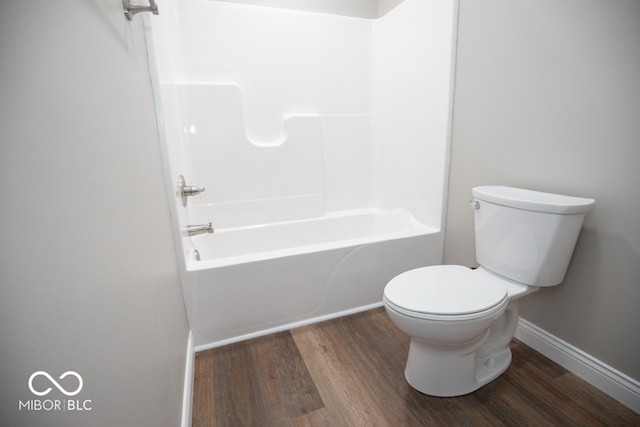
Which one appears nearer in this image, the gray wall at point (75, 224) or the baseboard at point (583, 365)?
the gray wall at point (75, 224)

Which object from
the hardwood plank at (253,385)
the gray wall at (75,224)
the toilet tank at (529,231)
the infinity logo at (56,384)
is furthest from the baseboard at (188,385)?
the toilet tank at (529,231)

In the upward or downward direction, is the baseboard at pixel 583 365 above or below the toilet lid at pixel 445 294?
below

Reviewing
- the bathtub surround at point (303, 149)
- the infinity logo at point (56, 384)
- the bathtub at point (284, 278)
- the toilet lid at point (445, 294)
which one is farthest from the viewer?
the bathtub surround at point (303, 149)

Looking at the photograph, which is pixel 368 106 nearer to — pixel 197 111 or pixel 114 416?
pixel 197 111

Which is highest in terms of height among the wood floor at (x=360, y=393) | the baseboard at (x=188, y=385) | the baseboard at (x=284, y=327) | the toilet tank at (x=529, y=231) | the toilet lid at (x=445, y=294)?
the toilet tank at (x=529, y=231)

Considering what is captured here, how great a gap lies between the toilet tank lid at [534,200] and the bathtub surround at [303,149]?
511mm

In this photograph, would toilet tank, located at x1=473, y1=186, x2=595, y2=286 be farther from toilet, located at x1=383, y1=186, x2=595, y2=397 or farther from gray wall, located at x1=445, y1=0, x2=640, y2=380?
gray wall, located at x1=445, y1=0, x2=640, y2=380

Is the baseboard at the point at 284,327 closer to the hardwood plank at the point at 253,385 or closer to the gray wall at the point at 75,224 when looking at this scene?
the hardwood plank at the point at 253,385

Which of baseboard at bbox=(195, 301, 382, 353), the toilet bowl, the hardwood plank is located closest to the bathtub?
baseboard at bbox=(195, 301, 382, 353)

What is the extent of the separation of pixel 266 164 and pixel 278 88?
0.57 meters

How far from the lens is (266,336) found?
Result: 1.63 meters

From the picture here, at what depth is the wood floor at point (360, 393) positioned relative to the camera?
44.1 inches

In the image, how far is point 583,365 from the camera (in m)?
1.26

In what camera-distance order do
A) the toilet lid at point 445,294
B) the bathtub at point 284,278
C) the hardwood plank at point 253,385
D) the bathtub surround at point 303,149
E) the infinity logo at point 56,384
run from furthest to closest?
the bathtub surround at point 303,149 < the bathtub at point 284,278 < the hardwood plank at point 253,385 < the toilet lid at point 445,294 < the infinity logo at point 56,384
